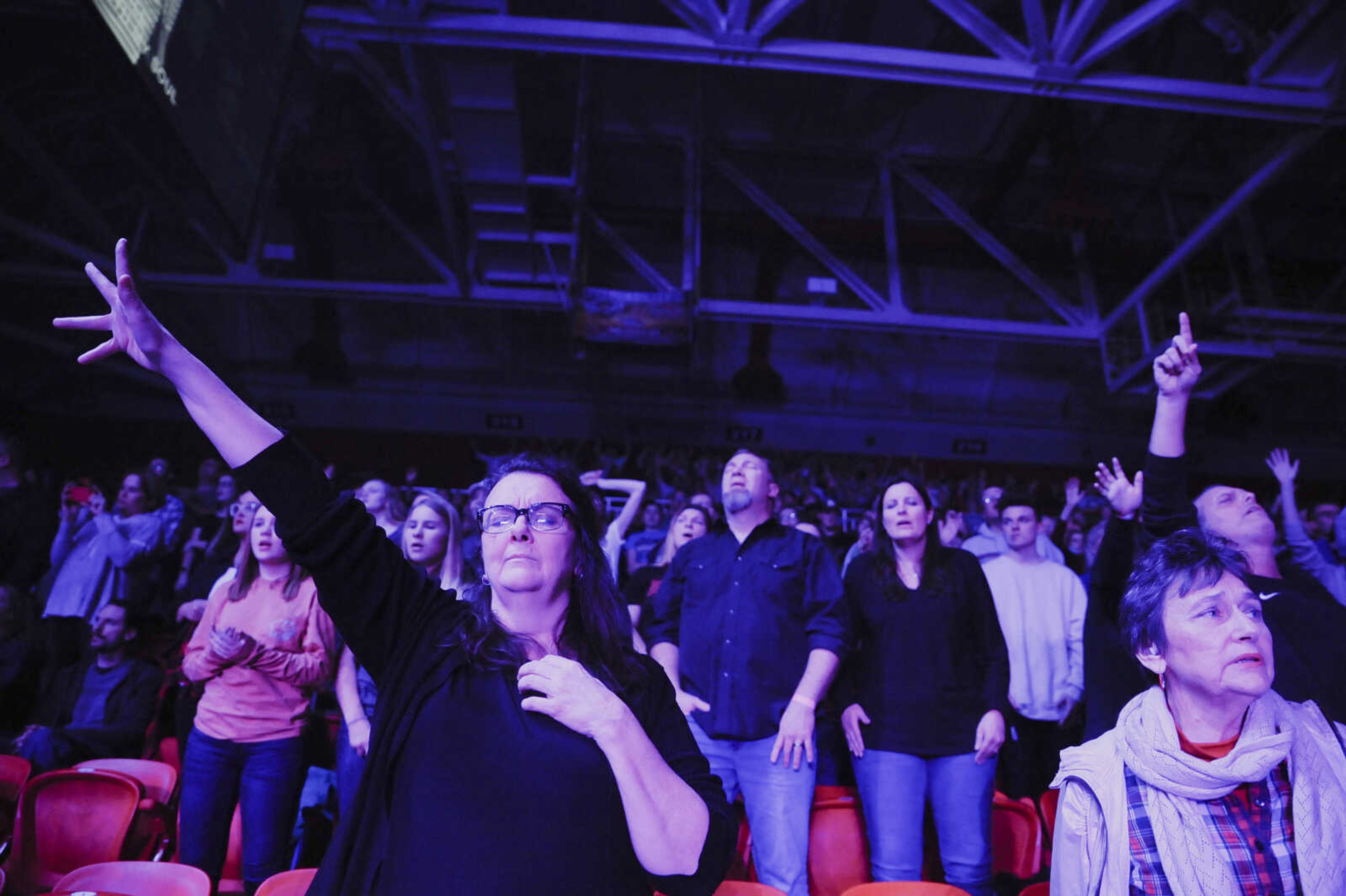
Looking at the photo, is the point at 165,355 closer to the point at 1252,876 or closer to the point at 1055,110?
the point at 1252,876

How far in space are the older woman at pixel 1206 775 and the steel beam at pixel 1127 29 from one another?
15.7ft

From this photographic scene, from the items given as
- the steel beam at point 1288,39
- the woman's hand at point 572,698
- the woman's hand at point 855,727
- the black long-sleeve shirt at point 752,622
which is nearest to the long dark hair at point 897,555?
the black long-sleeve shirt at point 752,622

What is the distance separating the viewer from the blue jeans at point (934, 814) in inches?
87.3

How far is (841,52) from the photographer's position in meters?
5.29

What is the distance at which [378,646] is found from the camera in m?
1.20

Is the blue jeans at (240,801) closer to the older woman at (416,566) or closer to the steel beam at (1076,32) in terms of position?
the older woman at (416,566)

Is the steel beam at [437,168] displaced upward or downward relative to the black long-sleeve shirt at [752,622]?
upward

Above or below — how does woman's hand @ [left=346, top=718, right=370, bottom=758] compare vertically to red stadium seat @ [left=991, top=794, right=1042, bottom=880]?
above

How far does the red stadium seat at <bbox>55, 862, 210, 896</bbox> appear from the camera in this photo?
1842 millimetres

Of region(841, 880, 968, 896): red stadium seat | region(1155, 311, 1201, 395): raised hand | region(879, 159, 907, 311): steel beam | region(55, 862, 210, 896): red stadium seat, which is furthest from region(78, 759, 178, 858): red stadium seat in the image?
region(879, 159, 907, 311): steel beam

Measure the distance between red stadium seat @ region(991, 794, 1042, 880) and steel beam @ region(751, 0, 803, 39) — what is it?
4.45 m

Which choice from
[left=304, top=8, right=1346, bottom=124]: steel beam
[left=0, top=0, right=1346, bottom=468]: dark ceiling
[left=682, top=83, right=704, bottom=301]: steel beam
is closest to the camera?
[left=304, top=8, right=1346, bottom=124]: steel beam

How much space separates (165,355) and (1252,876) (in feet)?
6.01

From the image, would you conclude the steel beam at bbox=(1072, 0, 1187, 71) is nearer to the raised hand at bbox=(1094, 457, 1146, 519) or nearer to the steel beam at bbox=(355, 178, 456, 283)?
the raised hand at bbox=(1094, 457, 1146, 519)
